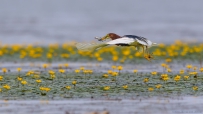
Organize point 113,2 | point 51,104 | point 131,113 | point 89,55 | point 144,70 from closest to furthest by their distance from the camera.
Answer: point 131,113 < point 51,104 < point 144,70 < point 89,55 < point 113,2

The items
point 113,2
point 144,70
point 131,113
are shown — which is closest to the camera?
point 131,113

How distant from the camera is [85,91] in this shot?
1330 centimetres

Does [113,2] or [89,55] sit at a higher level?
[113,2]

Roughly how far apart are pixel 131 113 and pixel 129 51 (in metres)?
11.5

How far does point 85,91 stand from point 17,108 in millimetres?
2207

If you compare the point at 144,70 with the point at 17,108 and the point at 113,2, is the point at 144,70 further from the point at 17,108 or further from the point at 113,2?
the point at 113,2

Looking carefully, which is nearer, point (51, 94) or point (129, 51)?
point (51, 94)

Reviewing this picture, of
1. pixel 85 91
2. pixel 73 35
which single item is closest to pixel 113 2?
pixel 73 35

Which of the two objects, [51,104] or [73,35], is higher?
[73,35]

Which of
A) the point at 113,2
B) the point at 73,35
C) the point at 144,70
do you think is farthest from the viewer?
the point at 113,2

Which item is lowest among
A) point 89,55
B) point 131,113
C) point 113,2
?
point 131,113

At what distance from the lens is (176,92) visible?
13.2 metres

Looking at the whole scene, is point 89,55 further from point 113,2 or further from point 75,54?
point 113,2

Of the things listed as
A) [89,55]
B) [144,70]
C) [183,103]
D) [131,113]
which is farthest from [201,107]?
[89,55]
